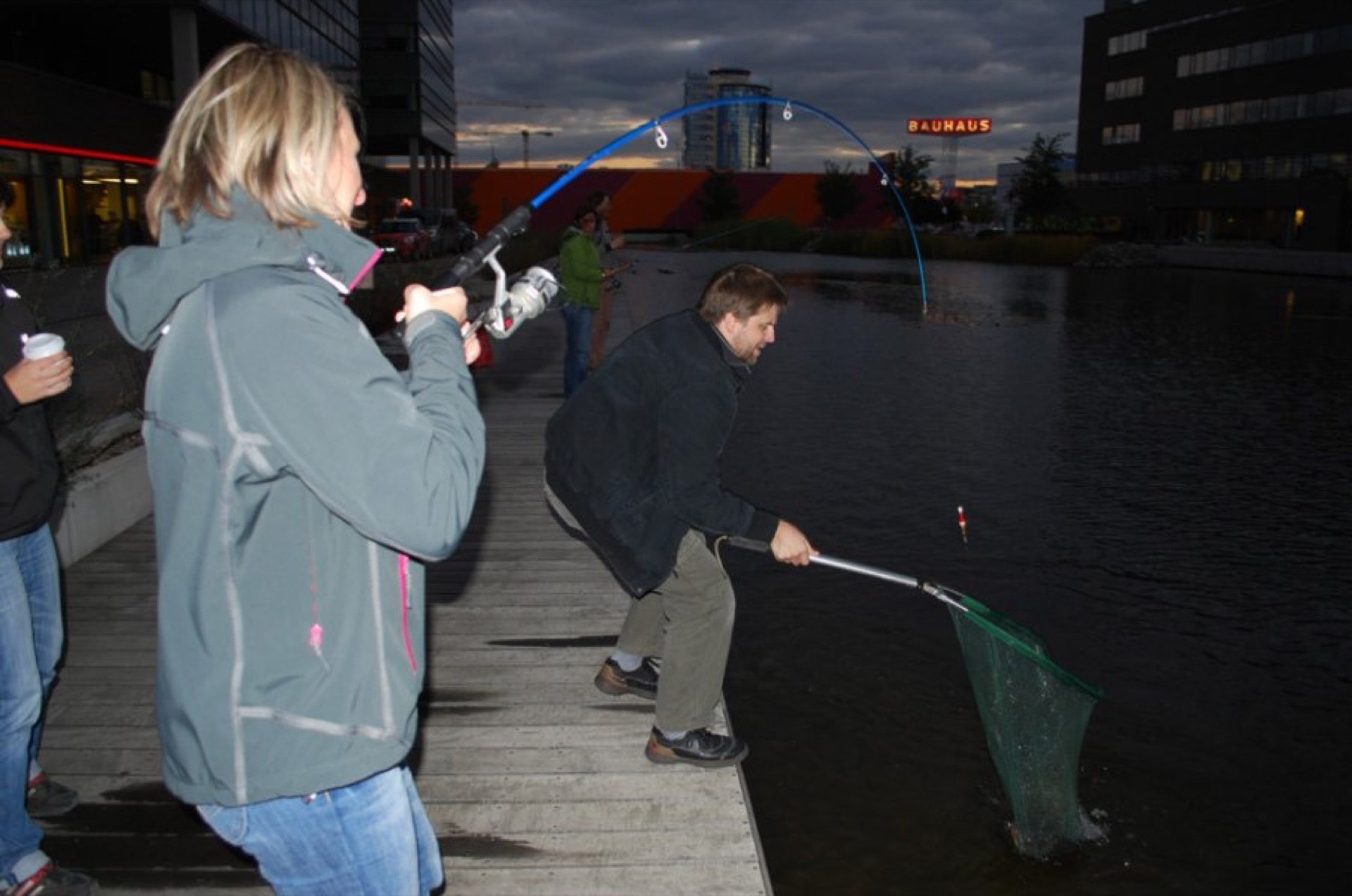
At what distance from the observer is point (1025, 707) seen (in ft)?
12.7

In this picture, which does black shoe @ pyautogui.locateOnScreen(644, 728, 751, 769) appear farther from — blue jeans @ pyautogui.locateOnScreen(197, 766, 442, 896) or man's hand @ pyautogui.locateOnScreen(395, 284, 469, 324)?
man's hand @ pyautogui.locateOnScreen(395, 284, 469, 324)

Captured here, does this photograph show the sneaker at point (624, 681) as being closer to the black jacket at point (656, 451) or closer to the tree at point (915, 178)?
the black jacket at point (656, 451)

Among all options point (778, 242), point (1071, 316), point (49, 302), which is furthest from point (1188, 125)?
point (49, 302)

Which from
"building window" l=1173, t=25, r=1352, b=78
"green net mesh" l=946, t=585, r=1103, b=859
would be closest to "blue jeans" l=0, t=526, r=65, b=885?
"green net mesh" l=946, t=585, r=1103, b=859

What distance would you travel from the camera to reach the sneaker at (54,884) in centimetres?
316

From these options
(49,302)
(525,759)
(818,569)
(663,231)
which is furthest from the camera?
(663,231)

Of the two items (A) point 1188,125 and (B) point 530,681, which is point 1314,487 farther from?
(A) point 1188,125

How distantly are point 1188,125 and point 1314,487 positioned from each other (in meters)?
78.4

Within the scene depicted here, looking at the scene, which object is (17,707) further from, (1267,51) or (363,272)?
(1267,51)

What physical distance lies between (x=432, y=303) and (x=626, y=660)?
3151 millimetres

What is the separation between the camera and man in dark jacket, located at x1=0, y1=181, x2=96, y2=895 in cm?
311

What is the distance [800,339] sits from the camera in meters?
22.9

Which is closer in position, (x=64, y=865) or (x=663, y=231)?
(x=64, y=865)

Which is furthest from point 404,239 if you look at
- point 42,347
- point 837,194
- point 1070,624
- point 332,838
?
point 837,194
